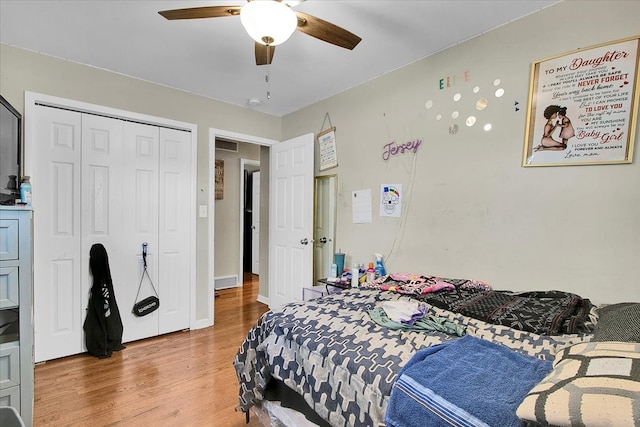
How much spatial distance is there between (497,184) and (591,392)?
1.57 meters

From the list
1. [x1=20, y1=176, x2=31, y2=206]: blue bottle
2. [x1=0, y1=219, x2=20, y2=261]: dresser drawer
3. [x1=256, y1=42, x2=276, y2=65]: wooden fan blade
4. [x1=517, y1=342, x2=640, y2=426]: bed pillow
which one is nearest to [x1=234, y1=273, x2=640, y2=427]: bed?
[x1=517, y1=342, x2=640, y2=426]: bed pillow

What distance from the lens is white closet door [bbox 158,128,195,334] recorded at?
2977mm

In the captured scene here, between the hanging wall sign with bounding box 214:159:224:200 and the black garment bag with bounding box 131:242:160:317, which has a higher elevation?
the hanging wall sign with bounding box 214:159:224:200

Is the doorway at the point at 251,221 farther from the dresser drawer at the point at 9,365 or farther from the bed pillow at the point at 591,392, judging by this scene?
the bed pillow at the point at 591,392

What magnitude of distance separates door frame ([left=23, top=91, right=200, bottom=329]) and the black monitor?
4.6 inches

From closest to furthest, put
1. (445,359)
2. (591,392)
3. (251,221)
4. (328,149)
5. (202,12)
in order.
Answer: (591,392)
(445,359)
(202,12)
(328,149)
(251,221)

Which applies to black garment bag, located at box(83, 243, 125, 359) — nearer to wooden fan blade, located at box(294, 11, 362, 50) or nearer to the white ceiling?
the white ceiling

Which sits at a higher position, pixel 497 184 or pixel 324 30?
pixel 324 30

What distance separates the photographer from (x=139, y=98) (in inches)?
111

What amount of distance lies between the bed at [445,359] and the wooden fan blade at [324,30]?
150 centimetres

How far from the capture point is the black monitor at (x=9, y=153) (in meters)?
1.87

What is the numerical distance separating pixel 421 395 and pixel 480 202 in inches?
61.4

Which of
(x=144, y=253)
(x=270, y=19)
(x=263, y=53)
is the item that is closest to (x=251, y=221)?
(x=144, y=253)

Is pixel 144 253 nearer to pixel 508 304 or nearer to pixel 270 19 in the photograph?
pixel 270 19
